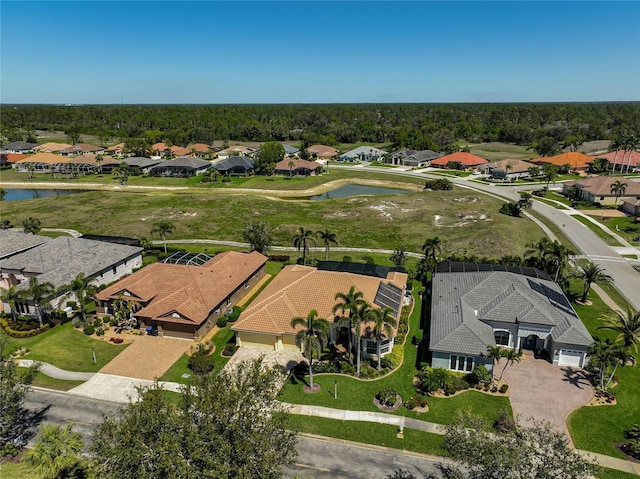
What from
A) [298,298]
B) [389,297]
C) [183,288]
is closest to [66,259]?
[183,288]

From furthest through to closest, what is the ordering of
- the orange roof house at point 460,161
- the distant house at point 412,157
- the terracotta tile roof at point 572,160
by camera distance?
the distant house at point 412,157, the orange roof house at point 460,161, the terracotta tile roof at point 572,160

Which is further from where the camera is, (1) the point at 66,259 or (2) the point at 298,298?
(1) the point at 66,259

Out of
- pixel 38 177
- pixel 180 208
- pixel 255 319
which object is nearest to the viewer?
pixel 255 319

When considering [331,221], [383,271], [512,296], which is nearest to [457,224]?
[331,221]

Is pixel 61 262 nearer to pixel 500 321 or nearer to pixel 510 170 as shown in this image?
pixel 500 321

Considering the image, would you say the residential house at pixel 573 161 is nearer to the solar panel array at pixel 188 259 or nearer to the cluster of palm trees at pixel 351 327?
the cluster of palm trees at pixel 351 327

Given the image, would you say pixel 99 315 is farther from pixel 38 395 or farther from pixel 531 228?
pixel 531 228

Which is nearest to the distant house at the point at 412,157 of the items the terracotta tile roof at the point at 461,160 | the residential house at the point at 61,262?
the terracotta tile roof at the point at 461,160
